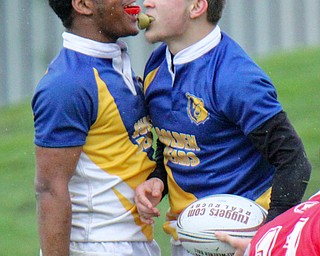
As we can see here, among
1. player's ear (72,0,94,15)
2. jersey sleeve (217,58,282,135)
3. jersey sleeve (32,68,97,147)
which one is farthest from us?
player's ear (72,0,94,15)

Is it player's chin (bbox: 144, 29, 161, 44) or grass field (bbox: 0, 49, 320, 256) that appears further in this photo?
grass field (bbox: 0, 49, 320, 256)

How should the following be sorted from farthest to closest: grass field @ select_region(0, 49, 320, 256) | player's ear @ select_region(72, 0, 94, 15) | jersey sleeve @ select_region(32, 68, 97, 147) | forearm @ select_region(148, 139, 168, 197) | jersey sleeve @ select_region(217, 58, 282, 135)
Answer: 1. grass field @ select_region(0, 49, 320, 256)
2. forearm @ select_region(148, 139, 168, 197)
3. player's ear @ select_region(72, 0, 94, 15)
4. jersey sleeve @ select_region(32, 68, 97, 147)
5. jersey sleeve @ select_region(217, 58, 282, 135)

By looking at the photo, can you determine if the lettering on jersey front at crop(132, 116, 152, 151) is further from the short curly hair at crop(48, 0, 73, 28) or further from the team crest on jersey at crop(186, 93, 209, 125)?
the short curly hair at crop(48, 0, 73, 28)

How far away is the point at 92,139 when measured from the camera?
502cm

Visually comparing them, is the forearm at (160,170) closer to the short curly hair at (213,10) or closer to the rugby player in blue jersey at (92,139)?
the rugby player in blue jersey at (92,139)

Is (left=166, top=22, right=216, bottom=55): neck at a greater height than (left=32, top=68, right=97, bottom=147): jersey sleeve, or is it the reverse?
(left=166, top=22, right=216, bottom=55): neck

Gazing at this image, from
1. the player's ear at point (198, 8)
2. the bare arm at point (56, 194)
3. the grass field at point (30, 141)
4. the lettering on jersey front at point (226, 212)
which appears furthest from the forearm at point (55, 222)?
the grass field at point (30, 141)

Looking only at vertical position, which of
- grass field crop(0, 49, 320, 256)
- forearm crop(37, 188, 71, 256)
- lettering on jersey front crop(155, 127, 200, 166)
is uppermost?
lettering on jersey front crop(155, 127, 200, 166)

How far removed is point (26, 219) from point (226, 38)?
3739mm

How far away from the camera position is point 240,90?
4.70 metres

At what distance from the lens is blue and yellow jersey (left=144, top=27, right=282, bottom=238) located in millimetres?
4762

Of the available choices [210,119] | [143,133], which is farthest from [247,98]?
[143,133]

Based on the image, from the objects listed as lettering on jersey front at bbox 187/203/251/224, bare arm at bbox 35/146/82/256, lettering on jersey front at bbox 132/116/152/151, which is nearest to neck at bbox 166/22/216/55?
lettering on jersey front at bbox 132/116/152/151

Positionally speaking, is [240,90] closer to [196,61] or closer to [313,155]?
[196,61]
